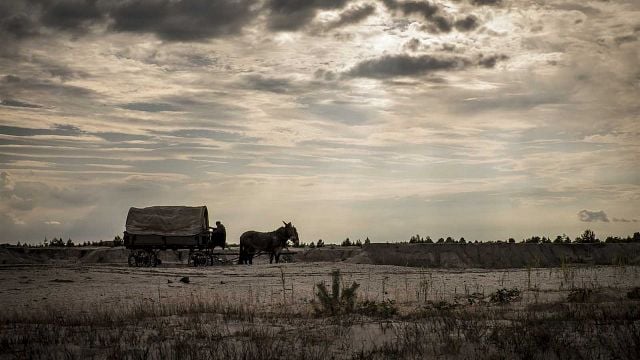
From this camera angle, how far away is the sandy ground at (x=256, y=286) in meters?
15.1

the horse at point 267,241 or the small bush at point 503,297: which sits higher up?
the horse at point 267,241

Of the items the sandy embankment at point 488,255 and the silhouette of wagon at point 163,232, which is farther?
the sandy embankment at point 488,255

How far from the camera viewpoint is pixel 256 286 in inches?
728

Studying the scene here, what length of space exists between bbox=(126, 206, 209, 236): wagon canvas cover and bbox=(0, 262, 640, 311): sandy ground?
7.37 meters

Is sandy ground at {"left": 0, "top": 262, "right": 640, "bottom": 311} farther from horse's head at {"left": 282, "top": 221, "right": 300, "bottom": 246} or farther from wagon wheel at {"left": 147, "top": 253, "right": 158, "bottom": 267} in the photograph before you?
horse's head at {"left": 282, "top": 221, "right": 300, "bottom": 246}

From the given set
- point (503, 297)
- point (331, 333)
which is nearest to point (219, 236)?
point (503, 297)

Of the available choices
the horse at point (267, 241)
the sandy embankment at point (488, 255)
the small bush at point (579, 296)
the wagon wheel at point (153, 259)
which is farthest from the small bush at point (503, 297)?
the horse at point (267, 241)

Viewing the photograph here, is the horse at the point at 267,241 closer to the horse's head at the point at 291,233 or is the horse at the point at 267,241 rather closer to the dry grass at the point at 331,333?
the horse's head at the point at 291,233

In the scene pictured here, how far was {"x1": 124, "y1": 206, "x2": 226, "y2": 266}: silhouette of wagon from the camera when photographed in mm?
30516

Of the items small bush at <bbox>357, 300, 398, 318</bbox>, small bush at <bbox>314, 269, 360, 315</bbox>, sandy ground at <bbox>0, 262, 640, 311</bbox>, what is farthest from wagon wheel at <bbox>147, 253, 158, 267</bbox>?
small bush at <bbox>357, 300, 398, 318</bbox>

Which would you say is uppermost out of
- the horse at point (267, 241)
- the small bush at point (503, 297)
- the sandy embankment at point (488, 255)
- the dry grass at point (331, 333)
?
the horse at point (267, 241)

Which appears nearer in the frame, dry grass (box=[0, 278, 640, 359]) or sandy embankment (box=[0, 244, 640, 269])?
dry grass (box=[0, 278, 640, 359])

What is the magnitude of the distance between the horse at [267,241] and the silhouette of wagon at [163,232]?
12.2ft

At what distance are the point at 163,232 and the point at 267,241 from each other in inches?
249
